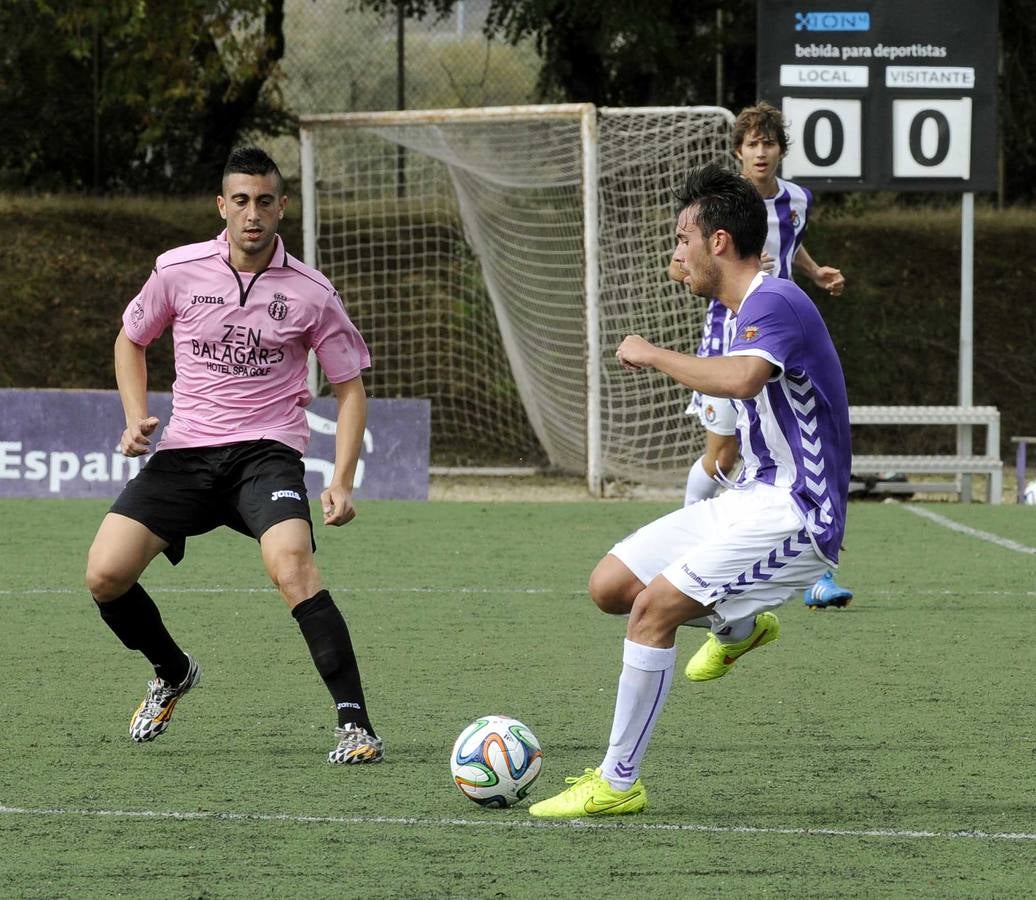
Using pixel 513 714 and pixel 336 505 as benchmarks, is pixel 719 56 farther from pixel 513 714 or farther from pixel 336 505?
pixel 336 505

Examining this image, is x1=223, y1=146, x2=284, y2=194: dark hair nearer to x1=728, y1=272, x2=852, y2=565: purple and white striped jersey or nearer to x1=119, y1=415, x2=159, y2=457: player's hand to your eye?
x1=119, y1=415, x2=159, y2=457: player's hand

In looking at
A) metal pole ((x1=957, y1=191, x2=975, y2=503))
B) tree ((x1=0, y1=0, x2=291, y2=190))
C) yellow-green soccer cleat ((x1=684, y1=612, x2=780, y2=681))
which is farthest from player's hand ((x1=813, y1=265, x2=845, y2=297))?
tree ((x1=0, y1=0, x2=291, y2=190))

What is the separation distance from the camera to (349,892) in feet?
12.0

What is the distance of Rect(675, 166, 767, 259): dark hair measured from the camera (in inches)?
A: 172

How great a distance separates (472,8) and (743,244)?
14.8 meters

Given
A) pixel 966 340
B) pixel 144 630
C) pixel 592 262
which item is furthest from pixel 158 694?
pixel 966 340

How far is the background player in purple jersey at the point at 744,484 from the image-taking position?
4.27 m

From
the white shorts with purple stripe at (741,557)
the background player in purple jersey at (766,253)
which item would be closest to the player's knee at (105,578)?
the white shorts with purple stripe at (741,557)

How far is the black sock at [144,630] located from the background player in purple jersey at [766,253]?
2.67m

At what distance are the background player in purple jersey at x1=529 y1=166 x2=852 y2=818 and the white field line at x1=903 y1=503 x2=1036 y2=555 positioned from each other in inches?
221

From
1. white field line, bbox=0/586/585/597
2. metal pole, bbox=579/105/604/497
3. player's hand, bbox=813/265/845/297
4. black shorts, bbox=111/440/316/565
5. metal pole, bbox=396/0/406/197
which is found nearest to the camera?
black shorts, bbox=111/440/316/565

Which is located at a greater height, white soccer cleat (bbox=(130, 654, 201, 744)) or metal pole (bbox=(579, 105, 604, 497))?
metal pole (bbox=(579, 105, 604, 497))

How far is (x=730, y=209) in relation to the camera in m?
4.36

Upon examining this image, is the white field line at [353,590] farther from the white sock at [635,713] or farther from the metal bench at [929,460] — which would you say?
the metal bench at [929,460]
